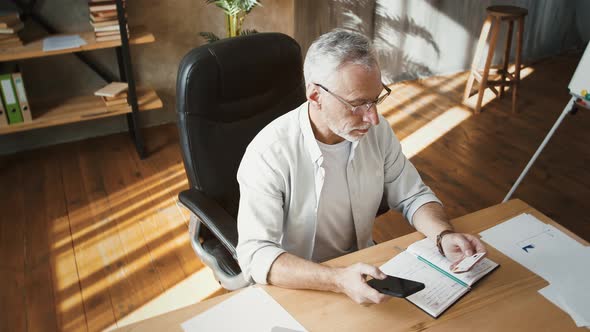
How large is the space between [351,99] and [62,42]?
223cm

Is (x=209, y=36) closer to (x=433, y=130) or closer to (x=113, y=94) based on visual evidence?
(x=113, y=94)

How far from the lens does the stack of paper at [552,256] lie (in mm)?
1262

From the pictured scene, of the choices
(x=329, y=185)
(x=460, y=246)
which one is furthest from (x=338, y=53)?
(x=460, y=246)

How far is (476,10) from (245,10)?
2447 mm

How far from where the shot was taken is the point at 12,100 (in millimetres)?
2955

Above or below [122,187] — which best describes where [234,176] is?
above

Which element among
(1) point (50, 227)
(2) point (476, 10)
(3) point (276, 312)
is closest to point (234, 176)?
(3) point (276, 312)

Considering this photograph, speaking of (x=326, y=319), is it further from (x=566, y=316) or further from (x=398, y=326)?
(x=566, y=316)

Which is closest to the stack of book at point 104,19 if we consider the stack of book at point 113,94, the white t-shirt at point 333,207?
the stack of book at point 113,94

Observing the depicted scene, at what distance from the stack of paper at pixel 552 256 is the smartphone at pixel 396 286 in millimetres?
351

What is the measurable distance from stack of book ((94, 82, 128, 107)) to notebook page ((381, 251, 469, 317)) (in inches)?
92.6

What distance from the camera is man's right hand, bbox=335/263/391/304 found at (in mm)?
1179

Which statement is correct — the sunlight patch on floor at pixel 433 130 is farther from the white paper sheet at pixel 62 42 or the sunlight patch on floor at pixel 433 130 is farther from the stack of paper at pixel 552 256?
the white paper sheet at pixel 62 42

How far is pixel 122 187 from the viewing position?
307 centimetres
